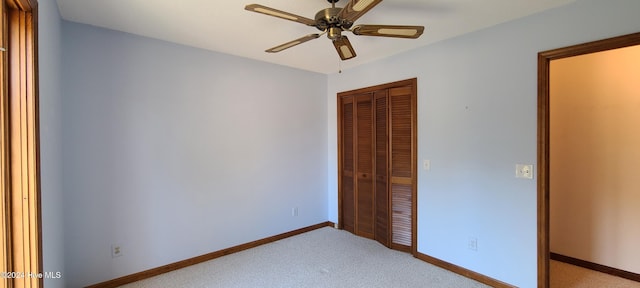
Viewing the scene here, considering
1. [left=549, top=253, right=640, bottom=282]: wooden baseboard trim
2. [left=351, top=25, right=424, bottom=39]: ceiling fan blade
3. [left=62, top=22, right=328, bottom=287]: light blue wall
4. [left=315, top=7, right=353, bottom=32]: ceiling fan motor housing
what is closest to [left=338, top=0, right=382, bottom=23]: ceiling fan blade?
[left=315, top=7, right=353, bottom=32]: ceiling fan motor housing

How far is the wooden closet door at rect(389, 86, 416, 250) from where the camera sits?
3125mm

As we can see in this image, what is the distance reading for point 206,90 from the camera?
300 centimetres

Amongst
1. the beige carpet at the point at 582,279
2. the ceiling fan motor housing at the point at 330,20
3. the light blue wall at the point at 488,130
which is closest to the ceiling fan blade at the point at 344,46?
the ceiling fan motor housing at the point at 330,20

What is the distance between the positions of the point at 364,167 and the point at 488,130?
1600 millimetres

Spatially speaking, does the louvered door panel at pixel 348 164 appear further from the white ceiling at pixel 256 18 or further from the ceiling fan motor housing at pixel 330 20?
the ceiling fan motor housing at pixel 330 20

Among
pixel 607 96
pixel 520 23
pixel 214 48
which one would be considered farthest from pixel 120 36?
pixel 607 96

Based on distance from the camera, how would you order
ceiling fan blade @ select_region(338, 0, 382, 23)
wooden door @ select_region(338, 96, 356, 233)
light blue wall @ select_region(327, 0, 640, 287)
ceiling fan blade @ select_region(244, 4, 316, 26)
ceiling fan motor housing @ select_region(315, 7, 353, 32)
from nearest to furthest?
1. ceiling fan blade @ select_region(338, 0, 382, 23)
2. ceiling fan blade @ select_region(244, 4, 316, 26)
3. ceiling fan motor housing @ select_region(315, 7, 353, 32)
4. light blue wall @ select_region(327, 0, 640, 287)
5. wooden door @ select_region(338, 96, 356, 233)

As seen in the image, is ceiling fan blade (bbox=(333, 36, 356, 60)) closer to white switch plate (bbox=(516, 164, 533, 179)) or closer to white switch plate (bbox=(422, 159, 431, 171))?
white switch plate (bbox=(422, 159, 431, 171))

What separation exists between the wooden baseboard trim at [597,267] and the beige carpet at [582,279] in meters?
0.04

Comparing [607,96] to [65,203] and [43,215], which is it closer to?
[43,215]

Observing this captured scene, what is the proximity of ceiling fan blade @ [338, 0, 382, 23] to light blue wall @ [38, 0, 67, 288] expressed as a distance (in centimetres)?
162

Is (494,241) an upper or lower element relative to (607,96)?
lower

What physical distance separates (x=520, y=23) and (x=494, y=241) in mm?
1876

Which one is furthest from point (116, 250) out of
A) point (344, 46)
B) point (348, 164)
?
point (348, 164)
